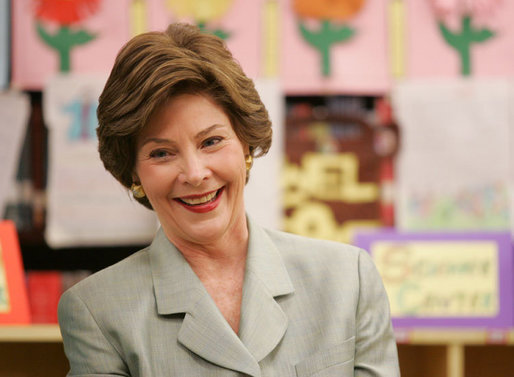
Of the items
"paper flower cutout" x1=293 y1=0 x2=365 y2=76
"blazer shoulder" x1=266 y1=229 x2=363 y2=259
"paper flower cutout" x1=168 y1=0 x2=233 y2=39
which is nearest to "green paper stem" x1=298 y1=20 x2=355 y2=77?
"paper flower cutout" x1=293 y1=0 x2=365 y2=76

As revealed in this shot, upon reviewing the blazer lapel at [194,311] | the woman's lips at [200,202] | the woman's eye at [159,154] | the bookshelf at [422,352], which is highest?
the woman's eye at [159,154]

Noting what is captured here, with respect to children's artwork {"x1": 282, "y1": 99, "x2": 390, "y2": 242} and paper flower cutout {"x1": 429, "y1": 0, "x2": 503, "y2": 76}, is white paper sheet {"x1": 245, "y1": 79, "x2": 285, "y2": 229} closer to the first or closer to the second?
children's artwork {"x1": 282, "y1": 99, "x2": 390, "y2": 242}

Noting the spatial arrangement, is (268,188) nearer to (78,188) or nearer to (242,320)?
(78,188)

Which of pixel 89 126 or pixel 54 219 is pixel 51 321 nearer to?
pixel 54 219

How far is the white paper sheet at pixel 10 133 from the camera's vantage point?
2170mm

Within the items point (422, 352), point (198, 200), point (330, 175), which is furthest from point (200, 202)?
point (422, 352)

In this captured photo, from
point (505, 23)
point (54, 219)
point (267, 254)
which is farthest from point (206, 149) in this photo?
point (505, 23)

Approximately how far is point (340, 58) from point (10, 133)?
1.13m

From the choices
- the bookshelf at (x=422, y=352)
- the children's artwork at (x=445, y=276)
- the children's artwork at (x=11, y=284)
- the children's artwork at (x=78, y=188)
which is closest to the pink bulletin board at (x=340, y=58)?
the children's artwork at (x=445, y=276)

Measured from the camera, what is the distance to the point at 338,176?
2184mm

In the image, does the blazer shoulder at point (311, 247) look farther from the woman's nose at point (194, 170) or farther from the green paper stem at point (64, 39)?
the green paper stem at point (64, 39)

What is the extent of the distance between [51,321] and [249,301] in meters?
1.28

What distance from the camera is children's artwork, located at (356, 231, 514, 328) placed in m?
1.92

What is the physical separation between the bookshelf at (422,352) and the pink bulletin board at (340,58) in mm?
830
